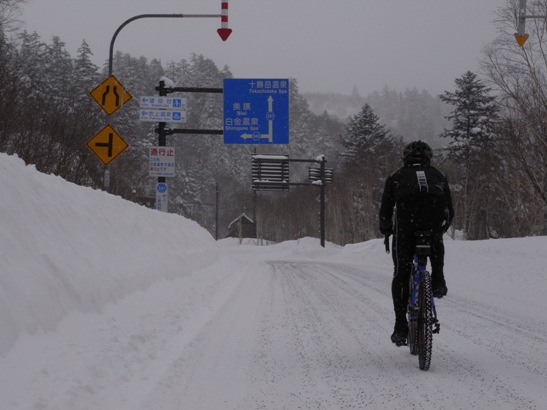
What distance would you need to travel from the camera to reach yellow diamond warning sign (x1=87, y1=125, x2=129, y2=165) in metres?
11.8

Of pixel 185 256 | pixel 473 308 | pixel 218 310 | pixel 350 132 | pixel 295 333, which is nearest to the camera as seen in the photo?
pixel 295 333

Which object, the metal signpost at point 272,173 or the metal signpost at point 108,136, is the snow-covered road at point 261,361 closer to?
the metal signpost at point 108,136

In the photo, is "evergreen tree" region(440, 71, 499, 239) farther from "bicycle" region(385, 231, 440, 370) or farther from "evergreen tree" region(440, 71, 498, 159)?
"bicycle" region(385, 231, 440, 370)

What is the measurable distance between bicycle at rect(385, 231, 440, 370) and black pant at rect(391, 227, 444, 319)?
0.07m

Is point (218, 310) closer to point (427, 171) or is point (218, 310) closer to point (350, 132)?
point (427, 171)

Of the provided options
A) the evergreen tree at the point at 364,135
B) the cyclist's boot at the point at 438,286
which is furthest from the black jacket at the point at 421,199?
the evergreen tree at the point at 364,135

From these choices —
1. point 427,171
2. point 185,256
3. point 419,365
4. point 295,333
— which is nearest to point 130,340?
point 295,333

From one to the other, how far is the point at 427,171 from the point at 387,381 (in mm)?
1956

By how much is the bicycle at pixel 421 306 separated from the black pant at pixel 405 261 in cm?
7

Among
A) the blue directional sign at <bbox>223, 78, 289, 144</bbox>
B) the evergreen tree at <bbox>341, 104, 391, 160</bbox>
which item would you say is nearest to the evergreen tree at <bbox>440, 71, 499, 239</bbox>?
the evergreen tree at <bbox>341, 104, 391, 160</bbox>

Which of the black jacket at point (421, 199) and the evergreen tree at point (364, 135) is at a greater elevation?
the evergreen tree at point (364, 135)

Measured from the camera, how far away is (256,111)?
20.1 metres

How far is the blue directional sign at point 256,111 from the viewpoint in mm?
19984

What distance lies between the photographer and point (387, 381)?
4.39m
